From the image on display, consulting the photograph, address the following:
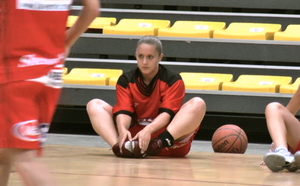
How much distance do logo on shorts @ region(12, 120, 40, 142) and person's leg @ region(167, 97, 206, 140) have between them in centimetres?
233

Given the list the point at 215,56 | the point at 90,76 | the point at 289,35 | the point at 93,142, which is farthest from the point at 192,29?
the point at 93,142

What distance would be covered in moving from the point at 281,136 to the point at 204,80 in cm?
259

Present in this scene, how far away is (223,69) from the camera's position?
6.08 metres

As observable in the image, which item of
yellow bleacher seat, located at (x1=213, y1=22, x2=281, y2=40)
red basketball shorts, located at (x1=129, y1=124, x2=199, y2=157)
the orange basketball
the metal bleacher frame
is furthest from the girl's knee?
yellow bleacher seat, located at (x1=213, y1=22, x2=281, y2=40)

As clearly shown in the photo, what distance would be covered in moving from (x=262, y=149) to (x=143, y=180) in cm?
240

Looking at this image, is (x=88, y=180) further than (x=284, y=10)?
No

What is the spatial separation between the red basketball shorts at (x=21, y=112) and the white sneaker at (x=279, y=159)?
1.93m

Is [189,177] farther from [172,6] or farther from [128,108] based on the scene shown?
[172,6]

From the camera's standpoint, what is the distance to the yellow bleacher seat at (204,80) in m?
5.69

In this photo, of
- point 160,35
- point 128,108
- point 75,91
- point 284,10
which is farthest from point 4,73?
point 284,10

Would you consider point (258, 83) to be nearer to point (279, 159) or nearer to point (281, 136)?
point (281, 136)

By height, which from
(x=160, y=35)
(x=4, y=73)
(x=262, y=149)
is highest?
(x=4, y=73)

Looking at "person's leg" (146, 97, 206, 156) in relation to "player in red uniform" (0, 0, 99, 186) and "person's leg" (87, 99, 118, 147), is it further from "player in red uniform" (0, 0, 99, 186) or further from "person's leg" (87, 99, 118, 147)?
"player in red uniform" (0, 0, 99, 186)

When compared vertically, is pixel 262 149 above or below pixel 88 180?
below
